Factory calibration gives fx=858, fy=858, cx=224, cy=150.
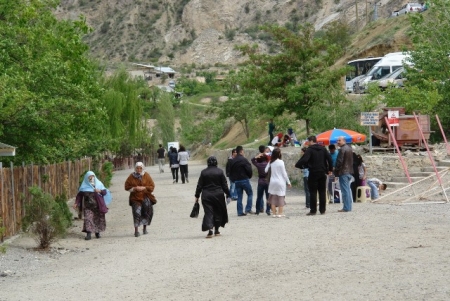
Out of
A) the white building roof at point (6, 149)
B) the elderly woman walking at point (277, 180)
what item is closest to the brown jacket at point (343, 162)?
the elderly woman walking at point (277, 180)

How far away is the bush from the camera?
53.7 feet

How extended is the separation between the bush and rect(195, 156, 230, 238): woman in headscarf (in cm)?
276

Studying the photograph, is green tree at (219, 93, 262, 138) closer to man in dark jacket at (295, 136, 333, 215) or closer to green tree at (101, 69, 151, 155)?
green tree at (101, 69, 151, 155)

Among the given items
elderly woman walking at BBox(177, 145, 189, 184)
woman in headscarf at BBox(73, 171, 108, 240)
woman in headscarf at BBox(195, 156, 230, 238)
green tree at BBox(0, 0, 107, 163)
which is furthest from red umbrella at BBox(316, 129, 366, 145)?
woman in headscarf at BBox(195, 156, 230, 238)

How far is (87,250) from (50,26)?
13416mm

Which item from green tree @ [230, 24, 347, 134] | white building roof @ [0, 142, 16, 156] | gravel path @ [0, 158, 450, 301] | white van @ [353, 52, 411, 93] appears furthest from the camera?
white van @ [353, 52, 411, 93]

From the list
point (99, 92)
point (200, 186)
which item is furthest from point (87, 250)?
point (99, 92)

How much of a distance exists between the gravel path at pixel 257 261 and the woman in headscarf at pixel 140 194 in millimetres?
470

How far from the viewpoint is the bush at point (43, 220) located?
16.4 meters

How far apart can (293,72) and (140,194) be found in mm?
22205

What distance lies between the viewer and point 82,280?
12.2m

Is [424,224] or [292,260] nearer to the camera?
[292,260]

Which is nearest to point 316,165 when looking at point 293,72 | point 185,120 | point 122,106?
point 293,72

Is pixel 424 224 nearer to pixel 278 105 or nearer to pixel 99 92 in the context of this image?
pixel 99 92
